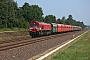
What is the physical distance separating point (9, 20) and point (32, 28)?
37.1 meters

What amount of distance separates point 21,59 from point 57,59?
85.7 inches

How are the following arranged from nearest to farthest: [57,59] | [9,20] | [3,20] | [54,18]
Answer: [57,59] < [3,20] < [9,20] < [54,18]

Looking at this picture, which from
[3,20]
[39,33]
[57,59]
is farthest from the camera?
[3,20]

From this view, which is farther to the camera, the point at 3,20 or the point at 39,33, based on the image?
the point at 3,20

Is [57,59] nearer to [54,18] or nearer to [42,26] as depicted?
[42,26]

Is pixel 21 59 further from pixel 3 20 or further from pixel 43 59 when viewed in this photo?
pixel 3 20

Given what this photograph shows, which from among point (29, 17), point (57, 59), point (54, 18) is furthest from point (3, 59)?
point (54, 18)

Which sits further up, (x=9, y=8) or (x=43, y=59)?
(x=9, y=8)

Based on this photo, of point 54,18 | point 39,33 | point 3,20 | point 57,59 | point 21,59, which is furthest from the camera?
point 54,18

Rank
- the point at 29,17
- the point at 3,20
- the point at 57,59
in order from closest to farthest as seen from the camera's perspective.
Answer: the point at 57,59 < the point at 3,20 < the point at 29,17

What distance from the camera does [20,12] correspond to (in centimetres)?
10019

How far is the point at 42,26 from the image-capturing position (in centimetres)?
4056

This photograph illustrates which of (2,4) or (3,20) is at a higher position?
(2,4)

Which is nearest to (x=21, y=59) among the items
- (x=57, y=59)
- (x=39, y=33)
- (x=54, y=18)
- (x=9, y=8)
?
(x=57, y=59)
